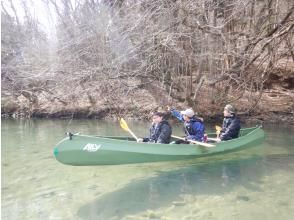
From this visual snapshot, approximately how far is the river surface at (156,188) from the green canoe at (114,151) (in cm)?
50

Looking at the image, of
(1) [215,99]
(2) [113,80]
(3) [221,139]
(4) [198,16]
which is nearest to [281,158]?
(3) [221,139]

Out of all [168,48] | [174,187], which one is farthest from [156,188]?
[168,48]

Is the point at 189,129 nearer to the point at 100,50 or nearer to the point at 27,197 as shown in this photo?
the point at 27,197

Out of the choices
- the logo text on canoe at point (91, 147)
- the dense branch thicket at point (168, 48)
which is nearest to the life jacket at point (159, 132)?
the logo text on canoe at point (91, 147)

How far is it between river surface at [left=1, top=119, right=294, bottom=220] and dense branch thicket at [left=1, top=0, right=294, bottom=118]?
3.91 meters

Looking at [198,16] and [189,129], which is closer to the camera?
[189,129]

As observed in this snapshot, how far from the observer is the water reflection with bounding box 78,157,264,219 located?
622 cm

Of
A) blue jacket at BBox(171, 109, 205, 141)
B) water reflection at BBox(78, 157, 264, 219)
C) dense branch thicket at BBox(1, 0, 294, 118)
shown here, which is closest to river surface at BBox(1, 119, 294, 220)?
water reflection at BBox(78, 157, 264, 219)

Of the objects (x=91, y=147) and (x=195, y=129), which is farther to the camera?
(x=195, y=129)

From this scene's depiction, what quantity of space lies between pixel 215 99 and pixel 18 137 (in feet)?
26.5

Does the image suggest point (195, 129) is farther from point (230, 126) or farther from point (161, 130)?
point (230, 126)

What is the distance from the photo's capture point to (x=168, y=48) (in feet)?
45.4

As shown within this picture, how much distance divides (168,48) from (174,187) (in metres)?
7.44

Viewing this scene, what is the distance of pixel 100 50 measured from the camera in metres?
15.4
